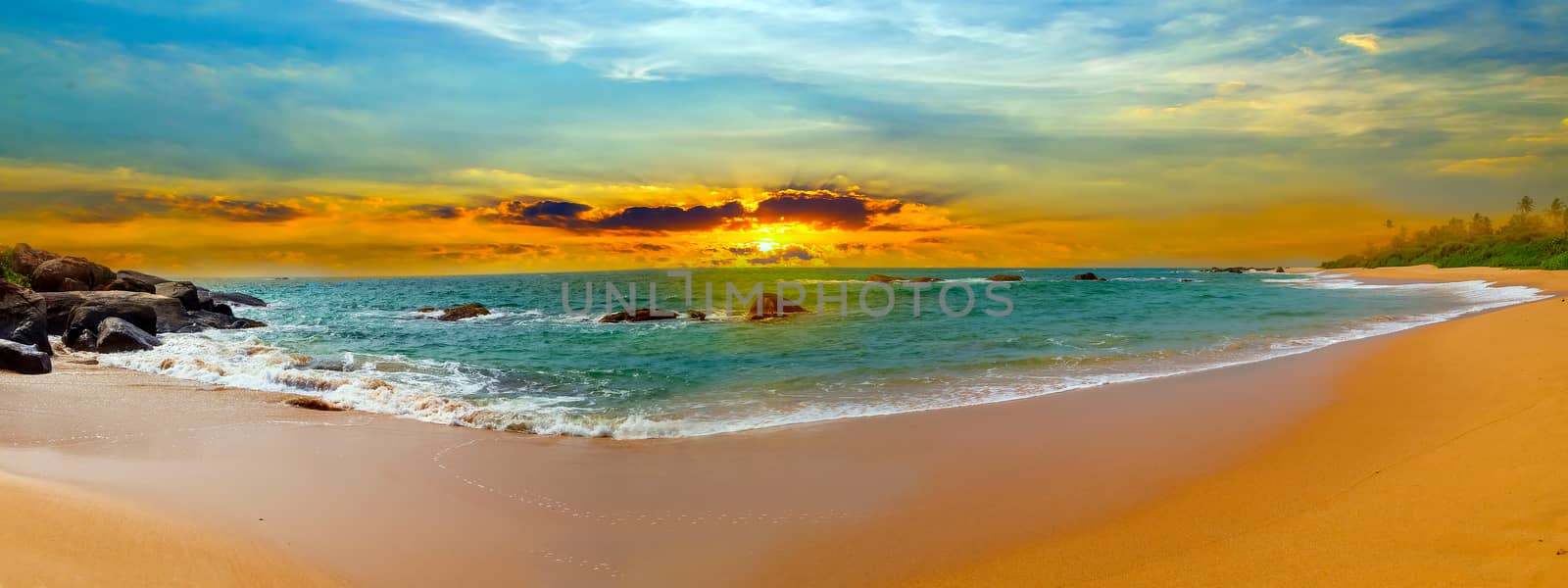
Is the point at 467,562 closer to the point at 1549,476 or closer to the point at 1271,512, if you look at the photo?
the point at 1271,512

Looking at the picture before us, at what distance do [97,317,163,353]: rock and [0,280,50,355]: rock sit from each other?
3.36 feet

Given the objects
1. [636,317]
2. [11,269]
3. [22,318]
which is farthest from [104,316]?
[636,317]

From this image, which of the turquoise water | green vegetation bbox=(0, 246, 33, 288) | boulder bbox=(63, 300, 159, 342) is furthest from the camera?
green vegetation bbox=(0, 246, 33, 288)

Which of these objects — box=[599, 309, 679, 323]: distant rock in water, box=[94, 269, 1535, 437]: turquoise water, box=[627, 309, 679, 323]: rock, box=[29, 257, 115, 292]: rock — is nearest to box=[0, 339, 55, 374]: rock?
box=[94, 269, 1535, 437]: turquoise water

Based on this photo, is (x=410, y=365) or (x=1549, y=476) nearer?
(x=1549, y=476)

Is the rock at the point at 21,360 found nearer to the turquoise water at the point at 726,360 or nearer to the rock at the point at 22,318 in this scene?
the turquoise water at the point at 726,360

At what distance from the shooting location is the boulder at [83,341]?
17.6 metres

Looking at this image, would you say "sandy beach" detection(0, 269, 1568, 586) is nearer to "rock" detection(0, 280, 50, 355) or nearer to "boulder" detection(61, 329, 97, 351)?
"rock" detection(0, 280, 50, 355)

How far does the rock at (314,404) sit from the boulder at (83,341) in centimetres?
1171

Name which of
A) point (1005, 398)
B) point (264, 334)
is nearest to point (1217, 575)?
point (1005, 398)

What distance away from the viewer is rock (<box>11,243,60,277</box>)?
26.0m

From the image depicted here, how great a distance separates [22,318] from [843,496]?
21.9 m

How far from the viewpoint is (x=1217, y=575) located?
4.28 meters

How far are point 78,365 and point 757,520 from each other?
17.5 meters
